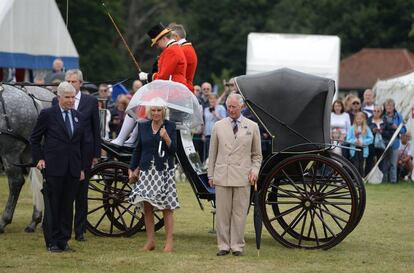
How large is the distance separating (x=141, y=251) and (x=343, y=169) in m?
2.42

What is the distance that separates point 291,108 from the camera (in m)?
11.1

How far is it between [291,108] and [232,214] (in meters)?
1.44

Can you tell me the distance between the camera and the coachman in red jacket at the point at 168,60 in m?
11.7

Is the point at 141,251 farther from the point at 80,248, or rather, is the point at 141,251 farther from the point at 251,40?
the point at 251,40

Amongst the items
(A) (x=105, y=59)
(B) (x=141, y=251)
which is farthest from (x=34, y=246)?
(A) (x=105, y=59)

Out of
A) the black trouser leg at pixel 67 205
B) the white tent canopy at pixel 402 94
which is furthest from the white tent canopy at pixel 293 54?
Result: the black trouser leg at pixel 67 205

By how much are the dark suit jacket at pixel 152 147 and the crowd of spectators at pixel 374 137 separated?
9549 mm

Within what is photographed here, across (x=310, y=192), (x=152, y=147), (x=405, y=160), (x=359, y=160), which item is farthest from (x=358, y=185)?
(x=405, y=160)

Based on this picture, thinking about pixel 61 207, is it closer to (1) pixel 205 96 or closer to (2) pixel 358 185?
(2) pixel 358 185

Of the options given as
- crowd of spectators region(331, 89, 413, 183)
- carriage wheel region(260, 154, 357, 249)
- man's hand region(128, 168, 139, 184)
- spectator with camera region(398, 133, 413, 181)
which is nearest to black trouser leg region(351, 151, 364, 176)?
crowd of spectators region(331, 89, 413, 183)

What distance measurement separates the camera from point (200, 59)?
58281 mm

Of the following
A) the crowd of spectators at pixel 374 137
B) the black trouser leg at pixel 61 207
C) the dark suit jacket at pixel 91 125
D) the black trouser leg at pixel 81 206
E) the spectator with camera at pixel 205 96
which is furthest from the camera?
the spectator with camera at pixel 205 96

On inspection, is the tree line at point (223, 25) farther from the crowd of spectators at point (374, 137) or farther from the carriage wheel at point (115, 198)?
the carriage wheel at point (115, 198)

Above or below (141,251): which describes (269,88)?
above
